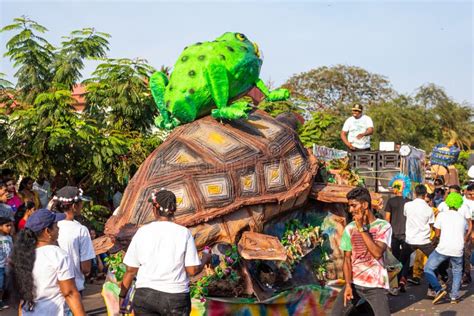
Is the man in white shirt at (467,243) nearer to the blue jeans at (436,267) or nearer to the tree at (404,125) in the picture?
the blue jeans at (436,267)

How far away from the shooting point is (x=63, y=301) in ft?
13.7

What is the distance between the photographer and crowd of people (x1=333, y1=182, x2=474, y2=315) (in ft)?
17.8

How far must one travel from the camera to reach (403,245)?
9.70 metres

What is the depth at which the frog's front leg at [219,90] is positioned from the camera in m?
6.90

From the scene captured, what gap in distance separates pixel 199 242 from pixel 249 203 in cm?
66

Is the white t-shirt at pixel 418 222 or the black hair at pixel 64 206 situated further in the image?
the white t-shirt at pixel 418 222

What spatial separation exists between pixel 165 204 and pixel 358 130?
7432 millimetres

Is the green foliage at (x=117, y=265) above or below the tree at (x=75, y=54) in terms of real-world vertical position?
below

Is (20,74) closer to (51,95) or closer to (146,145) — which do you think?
(51,95)

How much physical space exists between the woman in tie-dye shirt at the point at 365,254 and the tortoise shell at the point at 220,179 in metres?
1.18

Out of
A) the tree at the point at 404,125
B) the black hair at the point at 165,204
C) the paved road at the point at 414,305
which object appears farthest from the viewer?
the tree at the point at 404,125

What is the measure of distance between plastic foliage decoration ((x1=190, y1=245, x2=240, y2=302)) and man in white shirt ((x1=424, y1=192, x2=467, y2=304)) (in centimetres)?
386

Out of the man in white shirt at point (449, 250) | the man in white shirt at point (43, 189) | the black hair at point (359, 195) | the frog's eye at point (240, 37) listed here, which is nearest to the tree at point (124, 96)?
the man in white shirt at point (43, 189)

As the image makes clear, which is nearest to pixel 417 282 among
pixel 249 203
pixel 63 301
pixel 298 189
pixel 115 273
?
pixel 298 189
